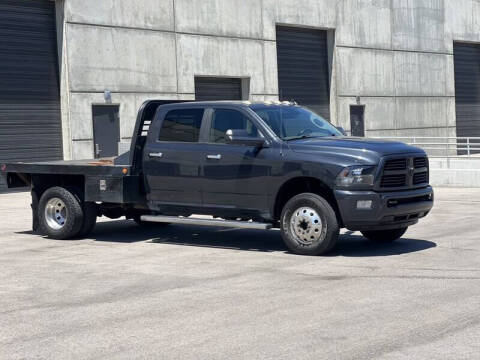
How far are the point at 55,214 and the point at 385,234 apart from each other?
514cm

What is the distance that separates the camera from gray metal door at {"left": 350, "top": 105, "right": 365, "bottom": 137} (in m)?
35.4

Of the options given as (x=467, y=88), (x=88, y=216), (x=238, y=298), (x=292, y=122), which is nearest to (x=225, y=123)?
(x=292, y=122)

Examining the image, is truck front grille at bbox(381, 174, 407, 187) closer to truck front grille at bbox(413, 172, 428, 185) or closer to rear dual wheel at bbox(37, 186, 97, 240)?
truck front grille at bbox(413, 172, 428, 185)

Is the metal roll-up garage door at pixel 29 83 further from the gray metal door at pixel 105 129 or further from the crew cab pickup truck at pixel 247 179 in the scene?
the crew cab pickup truck at pixel 247 179

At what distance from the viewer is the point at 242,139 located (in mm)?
11594

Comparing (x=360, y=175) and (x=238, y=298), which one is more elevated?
(x=360, y=175)

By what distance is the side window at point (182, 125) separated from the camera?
1259 centimetres

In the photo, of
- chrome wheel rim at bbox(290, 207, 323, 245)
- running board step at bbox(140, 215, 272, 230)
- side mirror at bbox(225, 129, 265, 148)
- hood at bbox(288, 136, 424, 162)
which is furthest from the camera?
running board step at bbox(140, 215, 272, 230)

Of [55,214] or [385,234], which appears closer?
[385,234]

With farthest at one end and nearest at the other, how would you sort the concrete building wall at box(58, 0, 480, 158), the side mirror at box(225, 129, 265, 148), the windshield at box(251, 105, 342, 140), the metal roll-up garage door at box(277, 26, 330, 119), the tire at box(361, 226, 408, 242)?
the metal roll-up garage door at box(277, 26, 330, 119)
the concrete building wall at box(58, 0, 480, 158)
the tire at box(361, 226, 408, 242)
the windshield at box(251, 105, 342, 140)
the side mirror at box(225, 129, 265, 148)

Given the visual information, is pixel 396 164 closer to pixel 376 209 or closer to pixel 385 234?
pixel 376 209

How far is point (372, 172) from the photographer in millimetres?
10977

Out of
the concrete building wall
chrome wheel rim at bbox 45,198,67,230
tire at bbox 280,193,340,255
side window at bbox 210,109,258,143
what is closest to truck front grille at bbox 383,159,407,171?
tire at bbox 280,193,340,255

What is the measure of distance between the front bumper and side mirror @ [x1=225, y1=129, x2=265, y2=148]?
4.24ft
